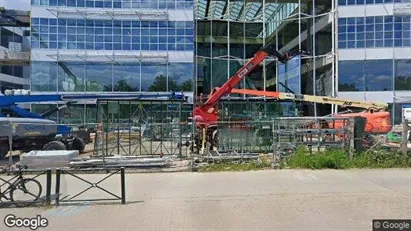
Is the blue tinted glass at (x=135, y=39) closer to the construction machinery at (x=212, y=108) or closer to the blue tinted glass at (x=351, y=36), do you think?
the blue tinted glass at (x=351, y=36)

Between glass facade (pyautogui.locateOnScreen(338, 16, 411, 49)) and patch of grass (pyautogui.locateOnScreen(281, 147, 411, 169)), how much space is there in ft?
80.8

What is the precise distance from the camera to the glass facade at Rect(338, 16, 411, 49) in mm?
Result: 37406

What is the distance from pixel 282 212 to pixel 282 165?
6735mm

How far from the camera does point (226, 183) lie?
1213 cm

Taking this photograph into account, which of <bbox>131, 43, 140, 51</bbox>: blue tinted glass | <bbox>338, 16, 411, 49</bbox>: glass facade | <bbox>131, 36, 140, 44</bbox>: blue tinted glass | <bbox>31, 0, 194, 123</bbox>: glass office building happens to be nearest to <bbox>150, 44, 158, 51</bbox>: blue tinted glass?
<bbox>31, 0, 194, 123</bbox>: glass office building

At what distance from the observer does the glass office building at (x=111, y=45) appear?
3978 centimetres

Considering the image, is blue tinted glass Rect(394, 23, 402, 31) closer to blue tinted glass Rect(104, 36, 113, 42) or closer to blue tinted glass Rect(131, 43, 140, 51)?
blue tinted glass Rect(131, 43, 140, 51)

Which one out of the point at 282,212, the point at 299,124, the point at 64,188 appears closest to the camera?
the point at 282,212

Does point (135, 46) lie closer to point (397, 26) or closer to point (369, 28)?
point (369, 28)

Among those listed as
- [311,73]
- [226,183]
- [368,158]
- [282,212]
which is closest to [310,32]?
[311,73]

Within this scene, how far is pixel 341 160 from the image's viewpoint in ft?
48.5

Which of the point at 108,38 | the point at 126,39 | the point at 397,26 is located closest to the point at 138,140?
the point at 126,39

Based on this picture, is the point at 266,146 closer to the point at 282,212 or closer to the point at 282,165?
the point at 282,165

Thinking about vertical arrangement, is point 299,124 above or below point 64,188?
above
